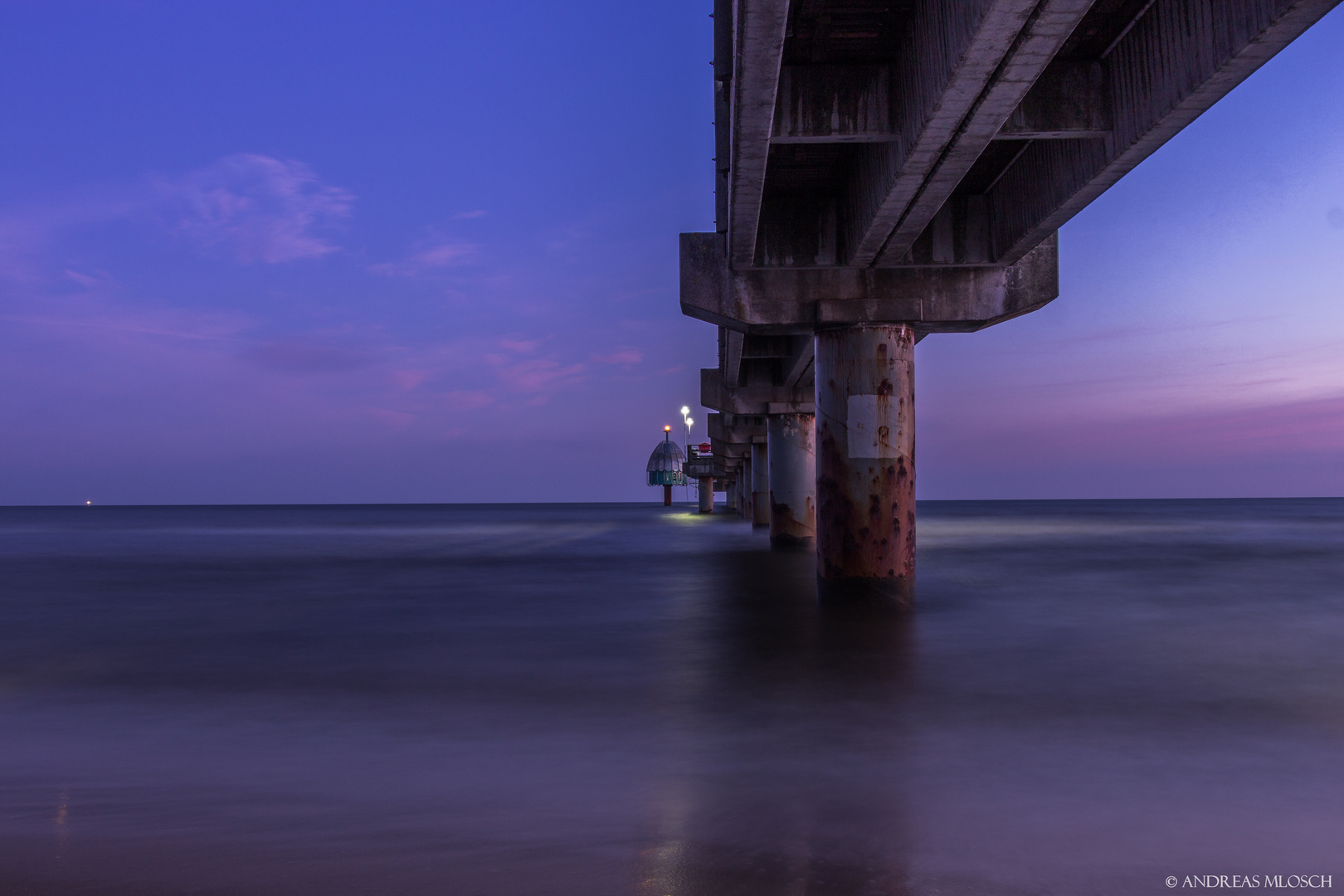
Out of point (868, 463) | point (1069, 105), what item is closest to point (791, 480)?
point (868, 463)

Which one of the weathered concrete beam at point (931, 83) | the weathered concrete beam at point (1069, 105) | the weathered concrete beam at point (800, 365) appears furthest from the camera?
the weathered concrete beam at point (800, 365)

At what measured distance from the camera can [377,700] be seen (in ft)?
27.2

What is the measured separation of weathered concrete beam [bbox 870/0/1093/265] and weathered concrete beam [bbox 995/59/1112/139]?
65 centimetres

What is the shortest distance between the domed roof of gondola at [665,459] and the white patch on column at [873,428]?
338 ft

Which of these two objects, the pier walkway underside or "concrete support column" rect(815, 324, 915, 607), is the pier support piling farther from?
"concrete support column" rect(815, 324, 915, 607)

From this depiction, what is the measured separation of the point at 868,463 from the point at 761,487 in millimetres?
35398

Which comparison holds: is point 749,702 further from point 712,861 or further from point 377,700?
point 712,861

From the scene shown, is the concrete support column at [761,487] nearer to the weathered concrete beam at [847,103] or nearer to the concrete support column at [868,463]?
the concrete support column at [868,463]

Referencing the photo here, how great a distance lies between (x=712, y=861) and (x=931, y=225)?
13.5m

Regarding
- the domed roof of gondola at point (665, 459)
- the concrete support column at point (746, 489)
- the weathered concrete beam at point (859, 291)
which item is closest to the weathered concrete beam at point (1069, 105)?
the weathered concrete beam at point (859, 291)

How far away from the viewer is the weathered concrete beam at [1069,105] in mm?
10859

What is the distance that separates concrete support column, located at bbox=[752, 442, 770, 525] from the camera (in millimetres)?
51062

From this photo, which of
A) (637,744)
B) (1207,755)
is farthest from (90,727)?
(1207,755)

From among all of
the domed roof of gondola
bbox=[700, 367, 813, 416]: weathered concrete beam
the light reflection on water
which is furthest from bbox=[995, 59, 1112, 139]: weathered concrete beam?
the domed roof of gondola
